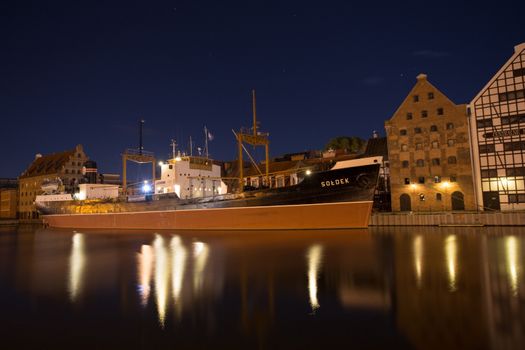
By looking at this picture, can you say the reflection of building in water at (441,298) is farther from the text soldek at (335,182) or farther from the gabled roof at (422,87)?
the gabled roof at (422,87)

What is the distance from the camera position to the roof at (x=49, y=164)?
69.4m

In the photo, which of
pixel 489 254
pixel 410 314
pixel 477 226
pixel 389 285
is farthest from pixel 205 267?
pixel 477 226

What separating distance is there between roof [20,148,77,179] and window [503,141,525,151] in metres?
72.2

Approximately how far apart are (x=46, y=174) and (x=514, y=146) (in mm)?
76365

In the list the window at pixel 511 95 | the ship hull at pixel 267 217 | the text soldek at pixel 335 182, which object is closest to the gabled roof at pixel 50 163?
the ship hull at pixel 267 217

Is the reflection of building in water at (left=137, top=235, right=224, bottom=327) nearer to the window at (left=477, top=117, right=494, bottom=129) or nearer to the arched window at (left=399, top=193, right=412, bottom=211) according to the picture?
the arched window at (left=399, top=193, right=412, bottom=211)

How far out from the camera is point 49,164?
72.2 m

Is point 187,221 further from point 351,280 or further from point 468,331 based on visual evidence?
point 468,331

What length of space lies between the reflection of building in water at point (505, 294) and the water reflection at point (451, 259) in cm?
90

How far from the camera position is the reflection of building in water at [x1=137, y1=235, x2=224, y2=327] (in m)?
9.80

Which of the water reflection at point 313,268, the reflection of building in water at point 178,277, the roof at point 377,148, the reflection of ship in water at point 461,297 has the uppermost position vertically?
the roof at point 377,148

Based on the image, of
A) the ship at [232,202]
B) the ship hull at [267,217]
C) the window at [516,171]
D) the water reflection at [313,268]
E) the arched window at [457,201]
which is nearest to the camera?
the water reflection at [313,268]

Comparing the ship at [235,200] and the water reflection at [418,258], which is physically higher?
the ship at [235,200]

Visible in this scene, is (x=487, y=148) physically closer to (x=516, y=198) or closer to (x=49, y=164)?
(x=516, y=198)
